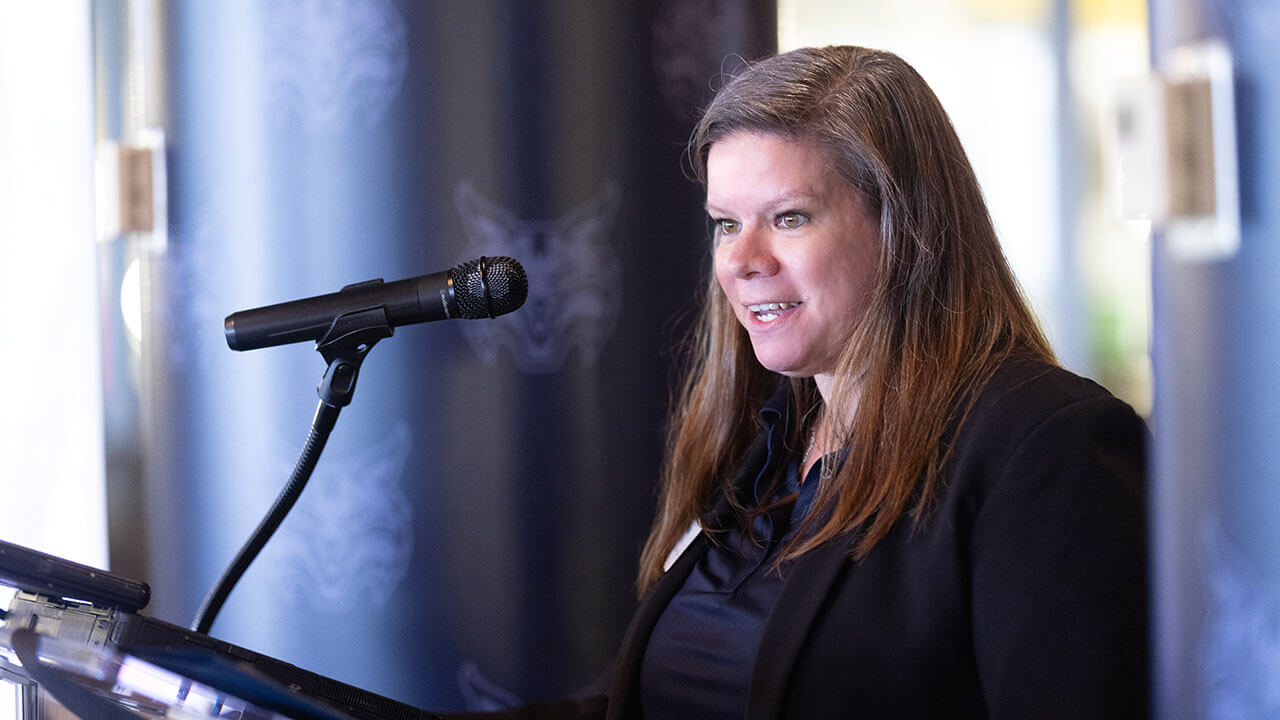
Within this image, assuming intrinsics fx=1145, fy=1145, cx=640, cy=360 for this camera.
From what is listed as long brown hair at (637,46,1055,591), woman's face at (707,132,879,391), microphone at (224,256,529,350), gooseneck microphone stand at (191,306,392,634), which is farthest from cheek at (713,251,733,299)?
gooseneck microphone stand at (191,306,392,634)

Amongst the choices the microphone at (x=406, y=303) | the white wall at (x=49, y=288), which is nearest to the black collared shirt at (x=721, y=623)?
the microphone at (x=406, y=303)

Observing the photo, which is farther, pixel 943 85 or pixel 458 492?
pixel 943 85

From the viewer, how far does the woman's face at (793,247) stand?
1.29m

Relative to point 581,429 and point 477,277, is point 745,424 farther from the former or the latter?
point 477,277

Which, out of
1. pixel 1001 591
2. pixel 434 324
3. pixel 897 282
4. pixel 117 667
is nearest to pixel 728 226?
pixel 897 282

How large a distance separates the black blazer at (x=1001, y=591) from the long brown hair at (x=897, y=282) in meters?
0.04

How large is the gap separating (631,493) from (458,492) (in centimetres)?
26

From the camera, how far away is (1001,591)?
107 cm

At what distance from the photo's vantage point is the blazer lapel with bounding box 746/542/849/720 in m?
1.17

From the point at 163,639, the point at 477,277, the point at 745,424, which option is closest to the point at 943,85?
the point at 745,424

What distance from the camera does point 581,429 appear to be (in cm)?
166

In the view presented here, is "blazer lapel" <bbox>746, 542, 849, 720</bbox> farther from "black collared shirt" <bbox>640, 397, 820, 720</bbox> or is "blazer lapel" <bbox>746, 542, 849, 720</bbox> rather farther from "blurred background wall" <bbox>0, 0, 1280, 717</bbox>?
"blurred background wall" <bbox>0, 0, 1280, 717</bbox>

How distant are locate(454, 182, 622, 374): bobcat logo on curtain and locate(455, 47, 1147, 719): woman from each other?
0.66 feet

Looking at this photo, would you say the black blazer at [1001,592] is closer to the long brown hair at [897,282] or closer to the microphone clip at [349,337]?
the long brown hair at [897,282]
